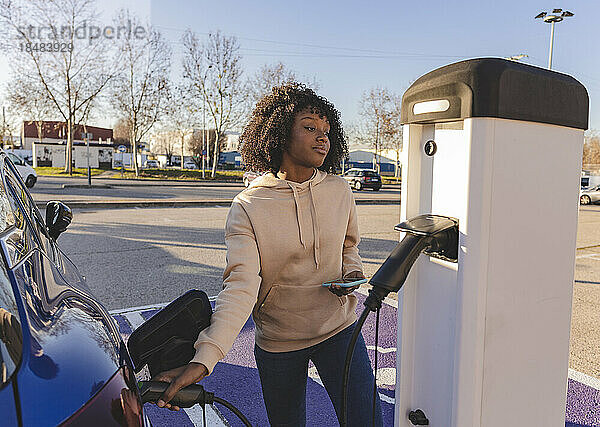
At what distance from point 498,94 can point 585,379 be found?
10.5ft

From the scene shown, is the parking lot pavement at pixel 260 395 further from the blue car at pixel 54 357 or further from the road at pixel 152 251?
the blue car at pixel 54 357

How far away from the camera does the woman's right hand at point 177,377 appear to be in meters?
1.35

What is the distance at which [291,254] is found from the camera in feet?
6.52

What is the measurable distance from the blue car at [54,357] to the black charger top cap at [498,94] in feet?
3.53

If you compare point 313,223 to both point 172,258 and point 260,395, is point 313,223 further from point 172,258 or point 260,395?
point 172,258

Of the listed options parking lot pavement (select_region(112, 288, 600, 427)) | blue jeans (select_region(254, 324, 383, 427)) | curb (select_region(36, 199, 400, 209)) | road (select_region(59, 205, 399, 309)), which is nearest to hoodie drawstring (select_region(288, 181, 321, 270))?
blue jeans (select_region(254, 324, 383, 427))

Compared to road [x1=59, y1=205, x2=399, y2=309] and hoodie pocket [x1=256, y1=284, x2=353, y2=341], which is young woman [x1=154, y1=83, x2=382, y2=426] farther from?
road [x1=59, y1=205, x2=399, y2=309]

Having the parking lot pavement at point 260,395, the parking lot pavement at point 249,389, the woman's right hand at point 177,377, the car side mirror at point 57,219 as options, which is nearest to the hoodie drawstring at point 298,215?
the woman's right hand at point 177,377

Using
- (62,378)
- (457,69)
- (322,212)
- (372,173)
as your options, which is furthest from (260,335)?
(372,173)

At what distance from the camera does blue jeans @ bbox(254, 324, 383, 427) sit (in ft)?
6.50

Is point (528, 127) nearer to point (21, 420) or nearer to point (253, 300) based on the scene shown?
point (253, 300)

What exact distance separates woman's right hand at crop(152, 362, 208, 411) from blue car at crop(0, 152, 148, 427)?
0.08 m

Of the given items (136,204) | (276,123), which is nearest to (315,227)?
(276,123)

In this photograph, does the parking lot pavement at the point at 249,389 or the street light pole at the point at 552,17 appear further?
the street light pole at the point at 552,17
